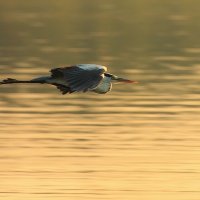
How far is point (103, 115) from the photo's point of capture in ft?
62.7

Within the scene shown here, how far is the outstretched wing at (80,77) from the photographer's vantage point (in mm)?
11406

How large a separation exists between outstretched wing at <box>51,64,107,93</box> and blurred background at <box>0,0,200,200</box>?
246cm

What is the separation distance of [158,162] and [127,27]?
16076 mm

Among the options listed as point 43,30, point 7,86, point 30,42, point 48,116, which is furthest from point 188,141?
point 43,30

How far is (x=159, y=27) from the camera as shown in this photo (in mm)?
32094

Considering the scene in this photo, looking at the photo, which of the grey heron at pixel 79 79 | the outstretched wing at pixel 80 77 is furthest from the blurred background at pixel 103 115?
the outstretched wing at pixel 80 77

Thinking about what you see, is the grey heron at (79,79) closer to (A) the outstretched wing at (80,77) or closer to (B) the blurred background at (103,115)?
(A) the outstretched wing at (80,77)

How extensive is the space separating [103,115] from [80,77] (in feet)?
24.5

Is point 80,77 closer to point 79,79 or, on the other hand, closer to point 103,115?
point 79,79

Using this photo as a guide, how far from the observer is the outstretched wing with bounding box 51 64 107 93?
37.4ft

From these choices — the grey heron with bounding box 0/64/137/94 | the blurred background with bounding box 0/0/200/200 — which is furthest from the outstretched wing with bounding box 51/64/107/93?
the blurred background with bounding box 0/0/200/200

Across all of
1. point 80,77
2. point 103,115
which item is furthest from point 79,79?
point 103,115

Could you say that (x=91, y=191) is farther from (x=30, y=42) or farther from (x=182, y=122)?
(x=30, y=42)

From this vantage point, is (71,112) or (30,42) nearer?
(71,112)
